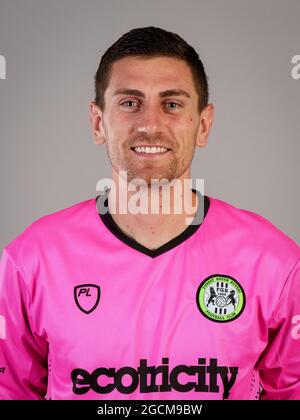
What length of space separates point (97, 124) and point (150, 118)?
0.68 feet

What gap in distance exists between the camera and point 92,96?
7.78 feet

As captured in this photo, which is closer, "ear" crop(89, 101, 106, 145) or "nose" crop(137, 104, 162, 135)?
"nose" crop(137, 104, 162, 135)

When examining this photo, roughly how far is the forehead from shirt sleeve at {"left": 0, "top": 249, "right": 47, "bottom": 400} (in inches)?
21.2

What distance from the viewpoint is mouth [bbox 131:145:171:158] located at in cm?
184

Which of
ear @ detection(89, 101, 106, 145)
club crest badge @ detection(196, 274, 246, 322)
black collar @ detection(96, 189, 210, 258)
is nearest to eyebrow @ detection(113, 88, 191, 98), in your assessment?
ear @ detection(89, 101, 106, 145)

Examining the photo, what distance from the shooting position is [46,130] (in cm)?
238

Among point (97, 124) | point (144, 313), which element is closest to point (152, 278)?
point (144, 313)

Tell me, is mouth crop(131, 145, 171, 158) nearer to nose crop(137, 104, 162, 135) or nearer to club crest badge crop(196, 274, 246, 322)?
nose crop(137, 104, 162, 135)

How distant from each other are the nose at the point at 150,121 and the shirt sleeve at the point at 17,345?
488mm

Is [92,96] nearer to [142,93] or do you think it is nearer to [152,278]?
[142,93]

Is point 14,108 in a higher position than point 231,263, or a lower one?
higher
